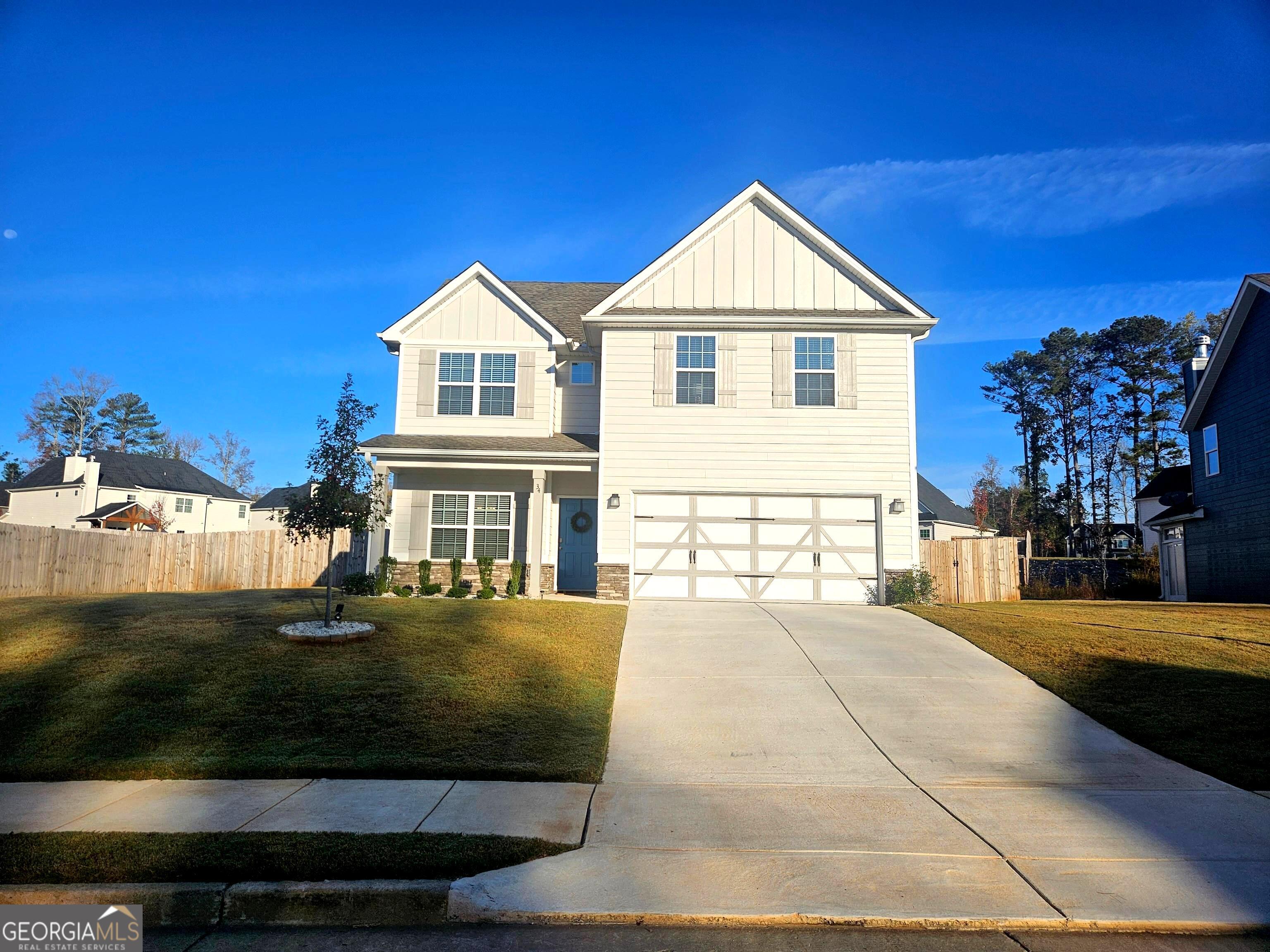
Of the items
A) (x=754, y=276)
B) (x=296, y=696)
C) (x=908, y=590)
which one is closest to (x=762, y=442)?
(x=754, y=276)

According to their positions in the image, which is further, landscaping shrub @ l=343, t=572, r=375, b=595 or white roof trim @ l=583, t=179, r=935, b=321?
white roof trim @ l=583, t=179, r=935, b=321

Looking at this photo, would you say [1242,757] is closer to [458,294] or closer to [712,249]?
[712,249]

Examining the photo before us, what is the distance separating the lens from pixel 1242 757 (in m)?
7.27

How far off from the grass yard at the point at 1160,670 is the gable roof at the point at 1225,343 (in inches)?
355

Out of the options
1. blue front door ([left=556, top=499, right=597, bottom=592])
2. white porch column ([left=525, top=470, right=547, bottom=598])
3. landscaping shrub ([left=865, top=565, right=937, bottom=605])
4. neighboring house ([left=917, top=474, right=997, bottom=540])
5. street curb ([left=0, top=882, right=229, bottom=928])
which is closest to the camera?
street curb ([left=0, top=882, right=229, bottom=928])

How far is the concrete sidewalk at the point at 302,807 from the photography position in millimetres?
5578

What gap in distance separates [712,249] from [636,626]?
863 centimetres

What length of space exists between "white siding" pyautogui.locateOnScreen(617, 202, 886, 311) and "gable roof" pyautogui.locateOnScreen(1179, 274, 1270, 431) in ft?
33.7

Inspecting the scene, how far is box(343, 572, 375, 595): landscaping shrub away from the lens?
1608 centimetres

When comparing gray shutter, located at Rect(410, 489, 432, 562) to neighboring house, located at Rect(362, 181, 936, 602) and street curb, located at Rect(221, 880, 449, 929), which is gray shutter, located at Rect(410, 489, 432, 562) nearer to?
neighboring house, located at Rect(362, 181, 936, 602)

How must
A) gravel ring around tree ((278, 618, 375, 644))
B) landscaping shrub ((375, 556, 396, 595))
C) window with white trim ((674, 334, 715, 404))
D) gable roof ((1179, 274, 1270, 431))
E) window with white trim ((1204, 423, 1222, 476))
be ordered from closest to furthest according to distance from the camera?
gravel ring around tree ((278, 618, 375, 644)), landscaping shrub ((375, 556, 396, 595)), window with white trim ((674, 334, 715, 404)), gable roof ((1179, 274, 1270, 431)), window with white trim ((1204, 423, 1222, 476))

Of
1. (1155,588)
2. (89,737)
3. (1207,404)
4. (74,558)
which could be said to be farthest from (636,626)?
(1155,588)

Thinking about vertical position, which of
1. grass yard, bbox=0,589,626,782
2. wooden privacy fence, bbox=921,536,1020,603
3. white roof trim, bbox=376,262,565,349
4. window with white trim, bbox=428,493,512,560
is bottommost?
grass yard, bbox=0,589,626,782

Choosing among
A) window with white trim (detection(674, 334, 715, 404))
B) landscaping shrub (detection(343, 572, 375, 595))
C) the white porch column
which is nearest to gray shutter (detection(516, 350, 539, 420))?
the white porch column
